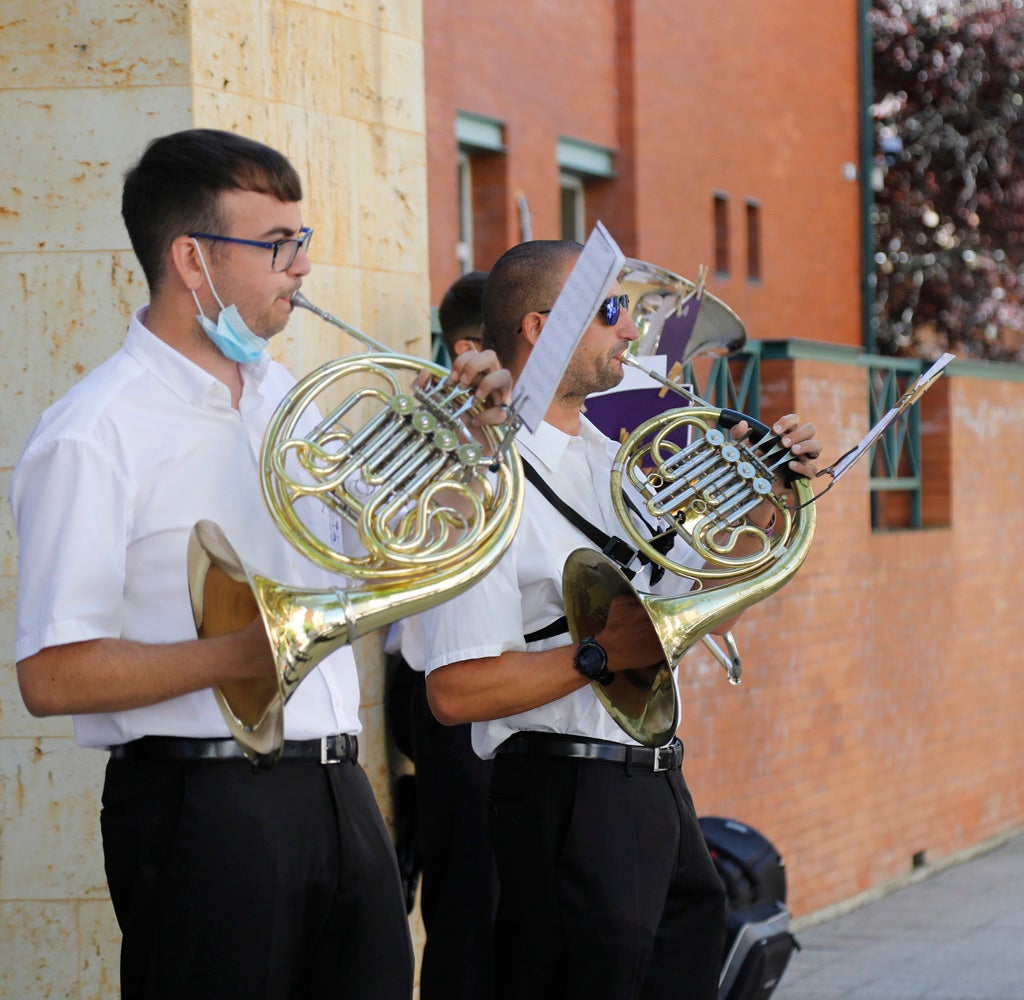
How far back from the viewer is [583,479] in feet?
11.4

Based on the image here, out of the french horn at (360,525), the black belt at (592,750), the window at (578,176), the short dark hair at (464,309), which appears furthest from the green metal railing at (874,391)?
the window at (578,176)

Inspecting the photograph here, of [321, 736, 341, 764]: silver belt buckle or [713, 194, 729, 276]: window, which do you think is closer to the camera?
[321, 736, 341, 764]: silver belt buckle

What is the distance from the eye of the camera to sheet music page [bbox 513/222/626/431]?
260 cm

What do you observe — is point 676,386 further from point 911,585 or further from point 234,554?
point 911,585

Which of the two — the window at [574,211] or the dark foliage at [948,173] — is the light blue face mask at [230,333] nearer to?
the window at [574,211]

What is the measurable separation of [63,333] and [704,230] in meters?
11.0

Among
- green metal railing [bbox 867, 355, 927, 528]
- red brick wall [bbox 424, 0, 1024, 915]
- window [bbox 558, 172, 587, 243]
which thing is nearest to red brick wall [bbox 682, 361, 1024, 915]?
red brick wall [bbox 424, 0, 1024, 915]

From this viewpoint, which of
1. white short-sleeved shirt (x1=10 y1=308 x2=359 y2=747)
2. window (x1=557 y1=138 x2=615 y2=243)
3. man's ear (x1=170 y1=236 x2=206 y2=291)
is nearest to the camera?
white short-sleeved shirt (x1=10 y1=308 x2=359 y2=747)

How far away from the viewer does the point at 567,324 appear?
2625 millimetres

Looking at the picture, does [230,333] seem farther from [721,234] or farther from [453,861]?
[721,234]

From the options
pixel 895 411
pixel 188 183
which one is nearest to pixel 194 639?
pixel 188 183

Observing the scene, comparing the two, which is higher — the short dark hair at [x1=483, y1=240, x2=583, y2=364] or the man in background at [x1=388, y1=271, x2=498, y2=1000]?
the short dark hair at [x1=483, y1=240, x2=583, y2=364]

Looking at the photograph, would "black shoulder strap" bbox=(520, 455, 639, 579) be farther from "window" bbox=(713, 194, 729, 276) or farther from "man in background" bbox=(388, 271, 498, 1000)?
"window" bbox=(713, 194, 729, 276)

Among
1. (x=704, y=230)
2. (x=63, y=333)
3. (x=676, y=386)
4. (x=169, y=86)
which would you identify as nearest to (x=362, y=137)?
(x=169, y=86)
